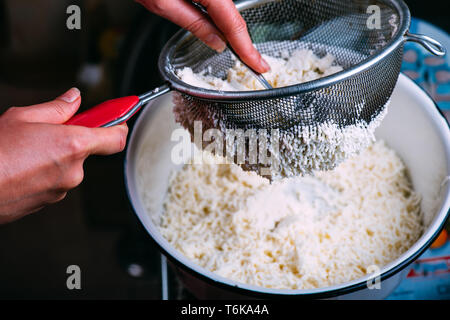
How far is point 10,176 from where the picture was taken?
702mm

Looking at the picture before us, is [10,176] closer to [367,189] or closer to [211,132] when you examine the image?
[211,132]

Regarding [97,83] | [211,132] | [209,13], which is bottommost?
[97,83]

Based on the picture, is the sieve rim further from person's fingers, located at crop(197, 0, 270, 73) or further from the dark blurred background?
the dark blurred background

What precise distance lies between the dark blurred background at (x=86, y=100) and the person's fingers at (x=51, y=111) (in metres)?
0.46

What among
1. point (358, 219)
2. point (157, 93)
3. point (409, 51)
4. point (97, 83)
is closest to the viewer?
point (157, 93)

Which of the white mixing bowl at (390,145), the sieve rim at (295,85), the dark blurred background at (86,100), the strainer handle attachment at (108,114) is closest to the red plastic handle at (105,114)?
the strainer handle attachment at (108,114)

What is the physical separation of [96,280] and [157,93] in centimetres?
98

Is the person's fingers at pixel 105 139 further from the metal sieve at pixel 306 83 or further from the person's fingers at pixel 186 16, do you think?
the person's fingers at pixel 186 16

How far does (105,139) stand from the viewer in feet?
2.41

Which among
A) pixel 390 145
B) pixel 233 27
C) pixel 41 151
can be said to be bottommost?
pixel 390 145

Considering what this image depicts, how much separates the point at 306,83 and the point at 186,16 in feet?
1.05

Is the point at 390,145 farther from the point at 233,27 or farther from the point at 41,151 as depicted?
the point at 41,151

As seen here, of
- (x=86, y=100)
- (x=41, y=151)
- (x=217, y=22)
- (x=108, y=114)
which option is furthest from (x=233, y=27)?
(x=86, y=100)
